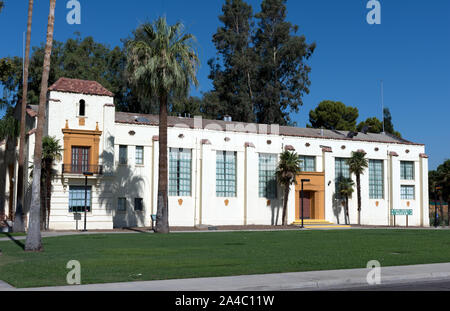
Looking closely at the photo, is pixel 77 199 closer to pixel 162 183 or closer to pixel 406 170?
pixel 162 183

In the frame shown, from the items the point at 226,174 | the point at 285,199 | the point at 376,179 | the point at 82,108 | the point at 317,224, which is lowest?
the point at 317,224

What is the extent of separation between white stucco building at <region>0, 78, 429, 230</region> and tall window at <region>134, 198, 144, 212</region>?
79 mm

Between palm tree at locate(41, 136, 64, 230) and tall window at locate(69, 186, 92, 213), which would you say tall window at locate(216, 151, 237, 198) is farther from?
palm tree at locate(41, 136, 64, 230)

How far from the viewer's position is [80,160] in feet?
127

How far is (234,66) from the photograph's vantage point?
63.5 meters

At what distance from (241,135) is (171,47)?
1536 cm

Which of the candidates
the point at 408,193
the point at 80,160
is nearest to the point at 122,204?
the point at 80,160

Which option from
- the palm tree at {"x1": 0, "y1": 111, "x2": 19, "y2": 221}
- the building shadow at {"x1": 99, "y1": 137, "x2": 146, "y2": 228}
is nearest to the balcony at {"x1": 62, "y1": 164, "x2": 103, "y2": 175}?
the building shadow at {"x1": 99, "y1": 137, "x2": 146, "y2": 228}

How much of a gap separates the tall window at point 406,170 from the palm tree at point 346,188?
6984 millimetres

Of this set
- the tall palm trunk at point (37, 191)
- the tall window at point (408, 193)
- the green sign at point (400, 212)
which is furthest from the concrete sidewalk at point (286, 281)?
the tall window at point (408, 193)

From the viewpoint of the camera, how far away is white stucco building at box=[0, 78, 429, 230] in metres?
38.8

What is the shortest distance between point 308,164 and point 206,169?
419 inches
